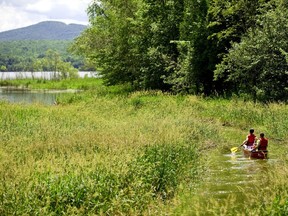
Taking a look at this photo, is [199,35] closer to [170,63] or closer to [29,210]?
[170,63]

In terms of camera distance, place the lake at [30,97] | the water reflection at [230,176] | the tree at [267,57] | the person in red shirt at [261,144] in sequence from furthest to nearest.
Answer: the lake at [30,97], the tree at [267,57], the person in red shirt at [261,144], the water reflection at [230,176]

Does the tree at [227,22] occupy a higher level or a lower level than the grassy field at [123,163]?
higher

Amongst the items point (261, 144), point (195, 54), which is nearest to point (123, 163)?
point (261, 144)

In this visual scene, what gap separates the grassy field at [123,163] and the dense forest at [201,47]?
5.20m

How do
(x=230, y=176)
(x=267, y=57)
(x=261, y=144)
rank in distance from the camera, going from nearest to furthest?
(x=230, y=176), (x=261, y=144), (x=267, y=57)

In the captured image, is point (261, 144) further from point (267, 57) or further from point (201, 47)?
point (201, 47)

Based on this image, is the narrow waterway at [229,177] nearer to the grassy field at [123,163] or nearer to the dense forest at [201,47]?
the grassy field at [123,163]

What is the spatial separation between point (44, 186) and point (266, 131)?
Result: 47.0ft

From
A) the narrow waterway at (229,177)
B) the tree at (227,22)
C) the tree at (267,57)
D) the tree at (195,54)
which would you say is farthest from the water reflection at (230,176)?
the tree at (195,54)

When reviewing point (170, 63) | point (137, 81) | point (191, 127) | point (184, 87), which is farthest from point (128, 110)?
point (137, 81)

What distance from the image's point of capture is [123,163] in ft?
35.5

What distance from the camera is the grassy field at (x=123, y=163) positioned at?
891 cm

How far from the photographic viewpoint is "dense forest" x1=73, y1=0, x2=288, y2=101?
90.6 feet

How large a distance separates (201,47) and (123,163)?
25.1 meters
